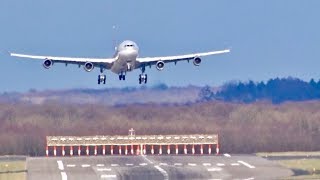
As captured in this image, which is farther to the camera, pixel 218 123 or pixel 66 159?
pixel 218 123

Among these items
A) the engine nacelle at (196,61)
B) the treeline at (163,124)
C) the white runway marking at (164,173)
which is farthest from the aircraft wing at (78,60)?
the white runway marking at (164,173)

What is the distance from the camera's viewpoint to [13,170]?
384 feet

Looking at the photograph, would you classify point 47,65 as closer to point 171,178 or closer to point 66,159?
point 66,159

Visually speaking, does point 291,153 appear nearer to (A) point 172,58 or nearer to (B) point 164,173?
(A) point 172,58

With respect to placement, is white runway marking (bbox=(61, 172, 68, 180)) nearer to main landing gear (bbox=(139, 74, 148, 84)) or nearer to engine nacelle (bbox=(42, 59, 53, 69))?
engine nacelle (bbox=(42, 59, 53, 69))

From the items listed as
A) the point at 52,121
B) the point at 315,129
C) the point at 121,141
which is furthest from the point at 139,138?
the point at 315,129

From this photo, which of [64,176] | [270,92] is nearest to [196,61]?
[64,176]

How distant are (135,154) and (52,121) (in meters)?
9.87

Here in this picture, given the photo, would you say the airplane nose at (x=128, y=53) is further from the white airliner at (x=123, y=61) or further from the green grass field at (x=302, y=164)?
the green grass field at (x=302, y=164)

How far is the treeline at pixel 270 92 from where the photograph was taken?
17288 cm

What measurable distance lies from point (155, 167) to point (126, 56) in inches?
392

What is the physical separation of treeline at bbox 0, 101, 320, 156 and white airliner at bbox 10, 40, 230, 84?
1060 cm

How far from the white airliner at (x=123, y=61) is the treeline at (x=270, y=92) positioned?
38.4 metres

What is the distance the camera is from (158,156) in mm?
132500
